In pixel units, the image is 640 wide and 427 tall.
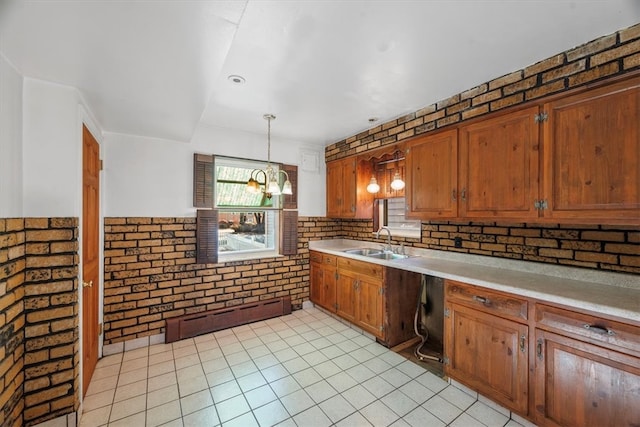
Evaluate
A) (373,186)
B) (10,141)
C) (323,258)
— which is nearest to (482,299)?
(373,186)

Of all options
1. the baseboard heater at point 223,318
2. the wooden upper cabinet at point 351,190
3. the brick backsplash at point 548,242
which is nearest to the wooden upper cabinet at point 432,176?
the brick backsplash at point 548,242

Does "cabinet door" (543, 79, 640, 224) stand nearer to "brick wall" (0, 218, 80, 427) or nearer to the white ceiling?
the white ceiling

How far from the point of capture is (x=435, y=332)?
2.95 meters

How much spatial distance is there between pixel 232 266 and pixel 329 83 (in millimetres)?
2412

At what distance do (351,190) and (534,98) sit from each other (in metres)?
2.15

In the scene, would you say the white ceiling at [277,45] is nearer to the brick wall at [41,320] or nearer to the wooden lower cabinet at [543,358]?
the brick wall at [41,320]

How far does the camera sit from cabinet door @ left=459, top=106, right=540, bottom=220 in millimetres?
1923


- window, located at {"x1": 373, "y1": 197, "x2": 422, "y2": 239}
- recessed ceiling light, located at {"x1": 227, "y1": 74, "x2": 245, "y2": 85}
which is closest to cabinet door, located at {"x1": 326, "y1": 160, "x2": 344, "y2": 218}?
window, located at {"x1": 373, "y1": 197, "x2": 422, "y2": 239}

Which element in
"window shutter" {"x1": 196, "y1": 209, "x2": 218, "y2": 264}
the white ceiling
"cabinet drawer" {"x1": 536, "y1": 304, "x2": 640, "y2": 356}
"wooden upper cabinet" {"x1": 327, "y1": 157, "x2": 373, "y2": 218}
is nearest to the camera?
the white ceiling

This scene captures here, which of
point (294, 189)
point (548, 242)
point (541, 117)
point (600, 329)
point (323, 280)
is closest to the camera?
point (600, 329)

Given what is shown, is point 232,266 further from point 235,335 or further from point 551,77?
point 551,77

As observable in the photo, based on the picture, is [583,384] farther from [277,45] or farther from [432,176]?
[277,45]

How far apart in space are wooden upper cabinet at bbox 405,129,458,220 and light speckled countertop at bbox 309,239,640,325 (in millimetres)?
512

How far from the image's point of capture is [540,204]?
6.13ft
